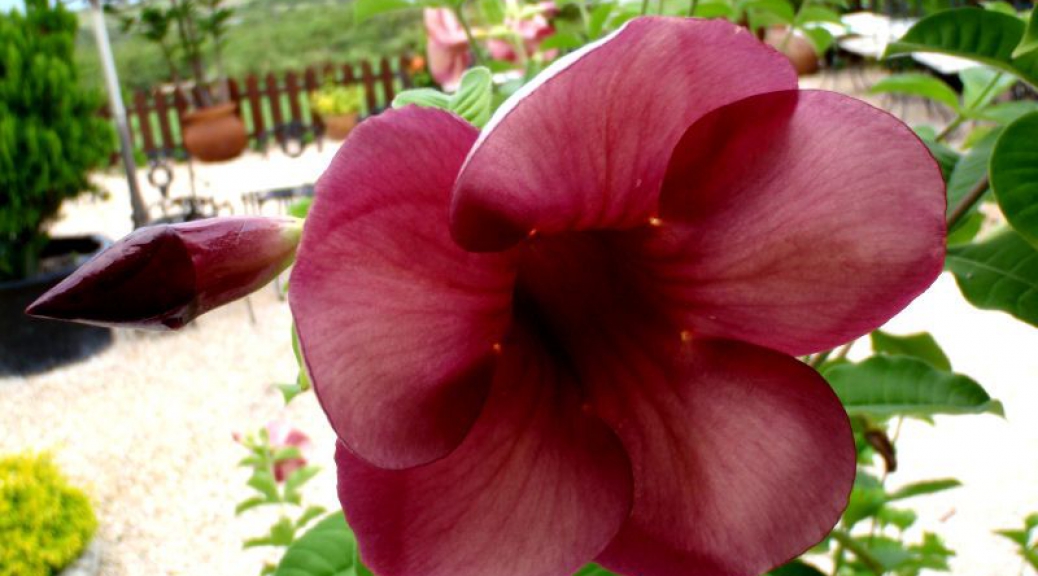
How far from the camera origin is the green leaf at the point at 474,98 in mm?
471

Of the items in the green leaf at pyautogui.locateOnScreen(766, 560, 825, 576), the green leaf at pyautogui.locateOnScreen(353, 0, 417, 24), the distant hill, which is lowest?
the distant hill

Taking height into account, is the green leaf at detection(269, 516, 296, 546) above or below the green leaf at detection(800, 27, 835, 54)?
below

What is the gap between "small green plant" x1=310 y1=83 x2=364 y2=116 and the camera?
10.2 metres

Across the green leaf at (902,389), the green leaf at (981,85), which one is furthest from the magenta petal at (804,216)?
the green leaf at (981,85)

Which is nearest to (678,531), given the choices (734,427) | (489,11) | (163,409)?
(734,427)

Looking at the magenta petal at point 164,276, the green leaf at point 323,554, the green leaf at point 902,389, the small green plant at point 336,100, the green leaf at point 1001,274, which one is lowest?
the small green plant at point 336,100

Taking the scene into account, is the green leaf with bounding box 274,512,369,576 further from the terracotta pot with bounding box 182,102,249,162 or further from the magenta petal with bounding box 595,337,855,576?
the terracotta pot with bounding box 182,102,249,162

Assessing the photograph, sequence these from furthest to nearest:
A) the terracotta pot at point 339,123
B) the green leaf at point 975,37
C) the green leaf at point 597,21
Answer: the terracotta pot at point 339,123
the green leaf at point 597,21
the green leaf at point 975,37

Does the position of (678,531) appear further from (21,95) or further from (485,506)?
(21,95)

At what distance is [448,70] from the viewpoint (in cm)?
135

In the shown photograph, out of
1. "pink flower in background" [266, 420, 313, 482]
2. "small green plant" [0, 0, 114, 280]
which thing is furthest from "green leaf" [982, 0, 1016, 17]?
"small green plant" [0, 0, 114, 280]

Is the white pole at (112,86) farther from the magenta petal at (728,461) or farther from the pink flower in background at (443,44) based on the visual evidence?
the magenta petal at (728,461)

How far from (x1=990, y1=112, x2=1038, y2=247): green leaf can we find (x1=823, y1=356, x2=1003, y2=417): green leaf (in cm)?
26

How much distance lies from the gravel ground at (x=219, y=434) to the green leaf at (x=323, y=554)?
2.63 m
